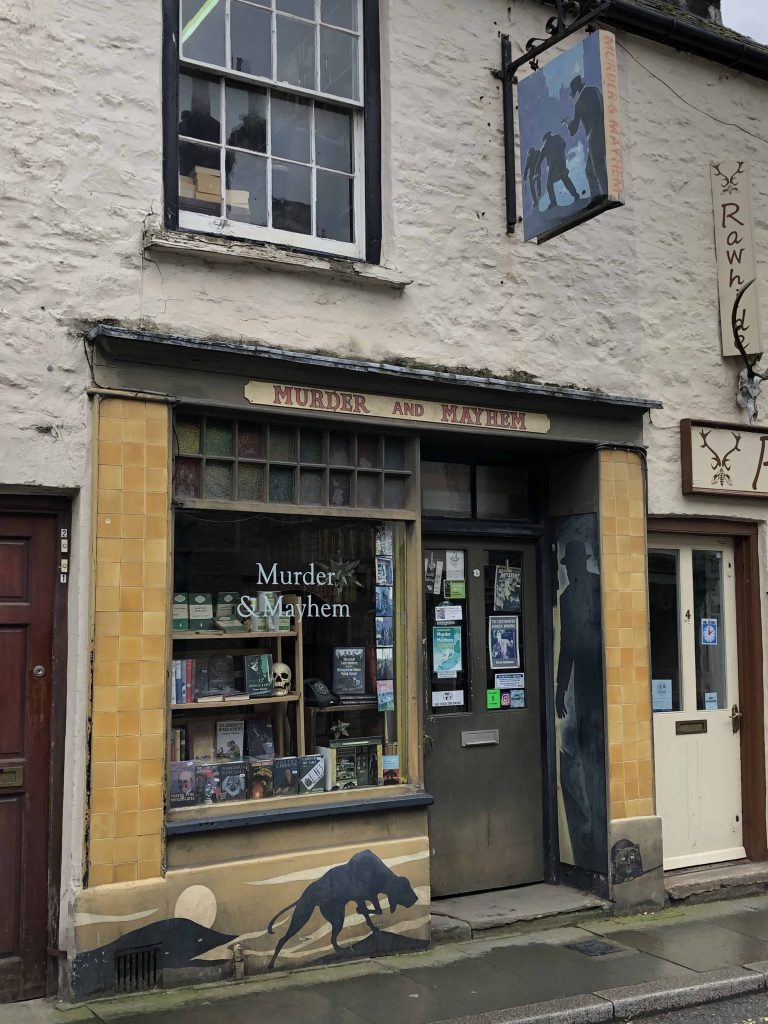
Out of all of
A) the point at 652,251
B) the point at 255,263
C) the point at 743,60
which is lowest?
the point at 255,263

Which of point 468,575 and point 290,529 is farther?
point 468,575

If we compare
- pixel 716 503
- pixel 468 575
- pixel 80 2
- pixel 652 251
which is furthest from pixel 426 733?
pixel 80 2

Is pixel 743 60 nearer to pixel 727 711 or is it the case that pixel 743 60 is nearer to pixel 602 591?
pixel 602 591

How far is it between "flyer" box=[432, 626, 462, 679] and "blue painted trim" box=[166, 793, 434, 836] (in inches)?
42.9

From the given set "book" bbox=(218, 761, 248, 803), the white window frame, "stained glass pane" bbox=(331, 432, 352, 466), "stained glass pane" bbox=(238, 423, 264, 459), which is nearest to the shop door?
"stained glass pane" bbox=(331, 432, 352, 466)

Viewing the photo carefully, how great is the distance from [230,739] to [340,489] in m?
1.65

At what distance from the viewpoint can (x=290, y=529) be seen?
20.3ft

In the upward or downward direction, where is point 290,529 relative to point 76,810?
upward

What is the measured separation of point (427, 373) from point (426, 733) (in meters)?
2.45

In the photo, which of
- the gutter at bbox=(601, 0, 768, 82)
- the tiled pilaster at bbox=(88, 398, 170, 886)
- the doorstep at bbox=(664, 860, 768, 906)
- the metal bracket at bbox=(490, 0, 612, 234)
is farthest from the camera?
the gutter at bbox=(601, 0, 768, 82)

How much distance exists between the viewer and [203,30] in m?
6.13

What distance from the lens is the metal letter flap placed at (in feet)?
23.3

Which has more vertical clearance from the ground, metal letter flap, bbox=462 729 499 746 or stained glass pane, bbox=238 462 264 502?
stained glass pane, bbox=238 462 264 502

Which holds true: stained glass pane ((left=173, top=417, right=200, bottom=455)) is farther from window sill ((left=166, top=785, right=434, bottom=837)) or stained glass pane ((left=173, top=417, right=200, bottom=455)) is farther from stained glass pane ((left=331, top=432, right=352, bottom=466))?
window sill ((left=166, top=785, right=434, bottom=837))
